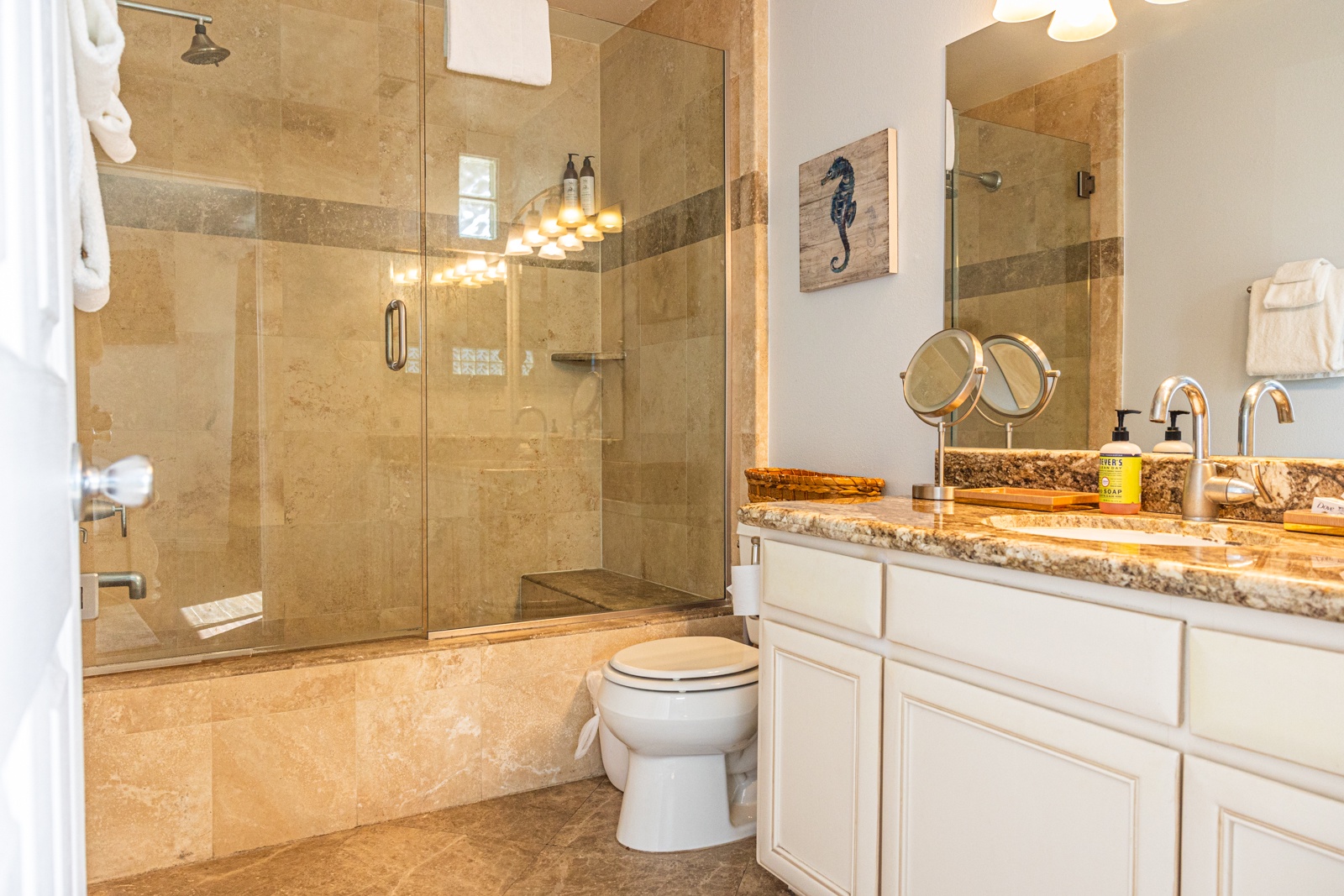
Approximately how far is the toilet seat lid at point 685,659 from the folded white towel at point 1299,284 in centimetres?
121

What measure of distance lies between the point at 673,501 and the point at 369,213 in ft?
4.22

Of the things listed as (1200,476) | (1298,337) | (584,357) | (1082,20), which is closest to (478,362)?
(584,357)

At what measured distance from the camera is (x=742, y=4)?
2.77 meters

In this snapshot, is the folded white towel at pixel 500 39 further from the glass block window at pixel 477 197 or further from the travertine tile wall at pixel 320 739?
the travertine tile wall at pixel 320 739

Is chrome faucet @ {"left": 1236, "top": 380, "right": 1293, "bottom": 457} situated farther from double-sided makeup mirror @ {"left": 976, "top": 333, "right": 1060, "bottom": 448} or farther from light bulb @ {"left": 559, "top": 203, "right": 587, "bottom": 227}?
light bulb @ {"left": 559, "top": 203, "right": 587, "bottom": 227}

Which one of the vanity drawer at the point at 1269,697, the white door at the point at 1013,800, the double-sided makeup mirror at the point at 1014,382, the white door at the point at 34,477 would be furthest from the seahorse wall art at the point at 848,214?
the white door at the point at 34,477

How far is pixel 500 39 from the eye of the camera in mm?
2480

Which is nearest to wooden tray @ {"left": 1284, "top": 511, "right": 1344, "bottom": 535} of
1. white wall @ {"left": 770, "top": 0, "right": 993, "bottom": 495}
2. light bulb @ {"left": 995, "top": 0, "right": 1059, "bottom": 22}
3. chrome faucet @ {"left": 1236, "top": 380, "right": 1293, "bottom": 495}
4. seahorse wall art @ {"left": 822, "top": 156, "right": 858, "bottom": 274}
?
chrome faucet @ {"left": 1236, "top": 380, "right": 1293, "bottom": 495}

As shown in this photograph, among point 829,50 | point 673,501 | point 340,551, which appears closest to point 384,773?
point 340,551

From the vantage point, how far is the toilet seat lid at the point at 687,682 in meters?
1.96

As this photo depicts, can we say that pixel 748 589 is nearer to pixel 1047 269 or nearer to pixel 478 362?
pixel 1047 269

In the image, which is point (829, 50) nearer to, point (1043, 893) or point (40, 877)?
point (1043, 893)

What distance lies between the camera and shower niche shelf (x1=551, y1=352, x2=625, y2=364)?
2.83 metres

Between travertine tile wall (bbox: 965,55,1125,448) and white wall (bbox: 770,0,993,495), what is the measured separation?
35 cm
